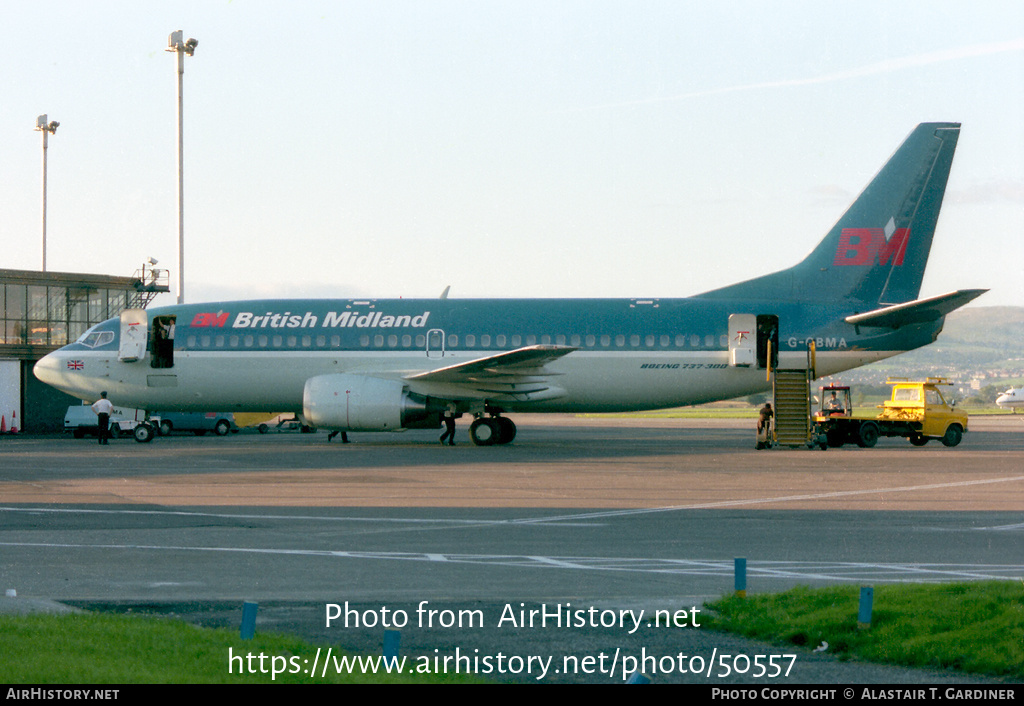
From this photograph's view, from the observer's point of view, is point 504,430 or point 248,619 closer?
point 248,619

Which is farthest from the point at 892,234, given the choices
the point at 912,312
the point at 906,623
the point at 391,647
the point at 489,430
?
A: the point at 391,647

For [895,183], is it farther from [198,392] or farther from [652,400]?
[198,392]

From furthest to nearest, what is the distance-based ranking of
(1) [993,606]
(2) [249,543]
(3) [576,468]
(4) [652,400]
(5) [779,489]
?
1. (4) [652,400]
2. (3) [576,468]
3. (5) [779,489]
4. (2) [249,543]
5. (1) [993,606]

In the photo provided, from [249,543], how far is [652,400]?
67.8ft

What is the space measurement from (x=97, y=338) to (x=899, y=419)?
25055 millimetres

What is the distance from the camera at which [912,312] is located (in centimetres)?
3056

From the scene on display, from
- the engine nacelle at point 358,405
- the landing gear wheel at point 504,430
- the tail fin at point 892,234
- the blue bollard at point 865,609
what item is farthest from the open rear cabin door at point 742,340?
the blue bollard at point 865,609

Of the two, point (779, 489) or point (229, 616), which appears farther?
point (779, 489)

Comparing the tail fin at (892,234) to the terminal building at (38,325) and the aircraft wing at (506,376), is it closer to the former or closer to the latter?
the aircraft wing at (506,376)

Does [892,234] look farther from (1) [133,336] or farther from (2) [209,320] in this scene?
(1) [133,336]

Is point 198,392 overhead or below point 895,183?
below

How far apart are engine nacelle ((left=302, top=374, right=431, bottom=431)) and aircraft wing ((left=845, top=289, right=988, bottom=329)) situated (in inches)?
513

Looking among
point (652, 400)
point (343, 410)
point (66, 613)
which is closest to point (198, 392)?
point (343, 410)

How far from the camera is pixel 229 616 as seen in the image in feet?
26.4
